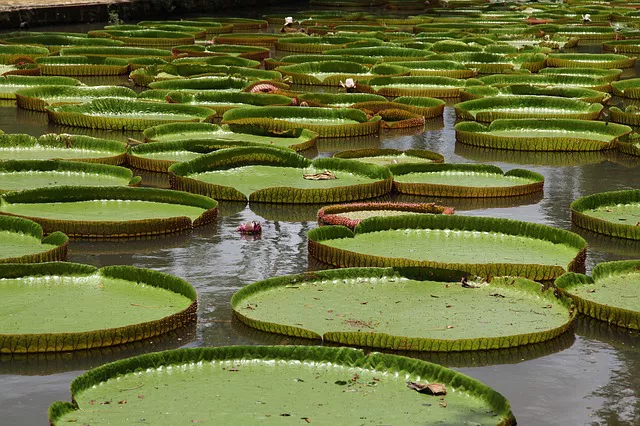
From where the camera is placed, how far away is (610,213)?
806 cm

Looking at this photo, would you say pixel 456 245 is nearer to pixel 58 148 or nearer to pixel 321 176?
pixel 321 176

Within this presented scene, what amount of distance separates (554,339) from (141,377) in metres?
2.01

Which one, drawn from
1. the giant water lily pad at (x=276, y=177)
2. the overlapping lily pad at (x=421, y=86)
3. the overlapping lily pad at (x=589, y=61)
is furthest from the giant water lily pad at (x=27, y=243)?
the overlapping lily pad at (x=589, y=61)

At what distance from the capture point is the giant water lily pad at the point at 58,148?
967cm

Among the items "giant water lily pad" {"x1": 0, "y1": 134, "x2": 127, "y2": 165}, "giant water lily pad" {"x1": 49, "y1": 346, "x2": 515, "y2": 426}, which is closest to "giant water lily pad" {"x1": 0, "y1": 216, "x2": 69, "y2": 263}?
"giant water lily pad" {"x1": 49, "y1": 346, "x2": 515, "y2": 426}

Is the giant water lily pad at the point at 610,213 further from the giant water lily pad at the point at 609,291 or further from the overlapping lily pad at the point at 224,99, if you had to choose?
the overlapping lily pad at the point at 224,99

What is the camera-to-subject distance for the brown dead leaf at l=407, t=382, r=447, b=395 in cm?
473

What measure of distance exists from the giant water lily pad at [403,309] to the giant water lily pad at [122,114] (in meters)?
5.57

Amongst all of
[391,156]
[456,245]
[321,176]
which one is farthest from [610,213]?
[391,156]

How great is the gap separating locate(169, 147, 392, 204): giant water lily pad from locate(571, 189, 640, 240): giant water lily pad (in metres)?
1.47

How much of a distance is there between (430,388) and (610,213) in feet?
12.1

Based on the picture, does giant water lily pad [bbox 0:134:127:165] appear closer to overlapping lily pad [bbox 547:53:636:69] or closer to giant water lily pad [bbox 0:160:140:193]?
giant water lily pad [bbox 0:160:140:193]

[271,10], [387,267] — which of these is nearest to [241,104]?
[387,267]

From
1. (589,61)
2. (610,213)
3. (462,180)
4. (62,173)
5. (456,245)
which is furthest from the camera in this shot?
(589,61)
